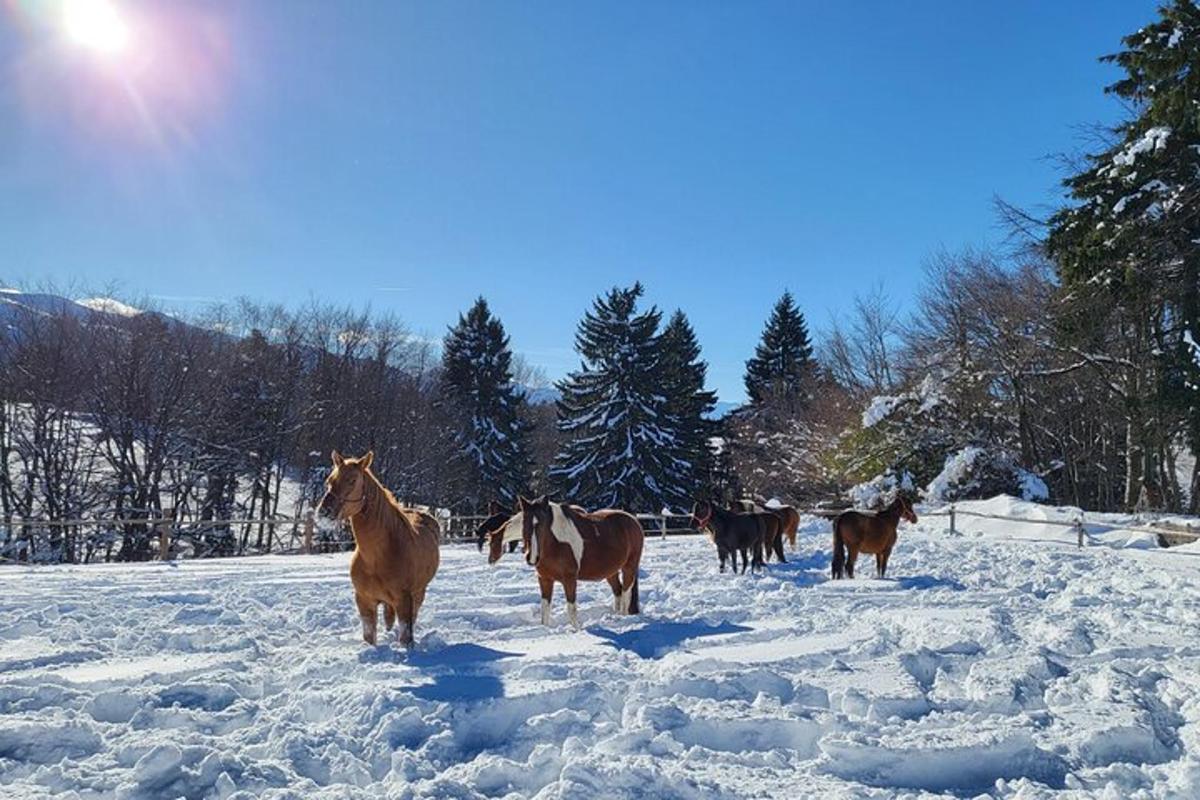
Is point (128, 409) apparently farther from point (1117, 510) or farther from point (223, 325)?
point (1117, 510)

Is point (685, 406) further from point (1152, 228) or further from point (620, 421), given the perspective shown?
point (1152, 228)

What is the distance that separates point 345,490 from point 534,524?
6.74 feet

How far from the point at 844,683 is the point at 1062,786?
1.53 metres

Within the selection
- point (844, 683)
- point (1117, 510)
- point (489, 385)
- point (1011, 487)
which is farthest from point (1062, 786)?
point (489, 385)

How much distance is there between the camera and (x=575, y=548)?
7.46 m

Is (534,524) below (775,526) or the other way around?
the other way around

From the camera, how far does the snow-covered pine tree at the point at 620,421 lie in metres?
34.3

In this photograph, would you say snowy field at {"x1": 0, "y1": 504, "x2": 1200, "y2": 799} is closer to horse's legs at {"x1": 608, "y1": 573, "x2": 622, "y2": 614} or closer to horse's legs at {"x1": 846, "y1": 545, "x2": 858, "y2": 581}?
horse's legs at {"x1": 608, "y1": 573, "x2": 622, "y2": 614}

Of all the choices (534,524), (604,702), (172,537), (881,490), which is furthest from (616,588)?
(172,537)

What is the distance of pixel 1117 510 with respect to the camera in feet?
90.1

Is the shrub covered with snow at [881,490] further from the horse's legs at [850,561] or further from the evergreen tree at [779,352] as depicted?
the evergreen tree at [779,352]

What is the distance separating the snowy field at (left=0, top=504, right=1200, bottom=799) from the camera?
3.54m

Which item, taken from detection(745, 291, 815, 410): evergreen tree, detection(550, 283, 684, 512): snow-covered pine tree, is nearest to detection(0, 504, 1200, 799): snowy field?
detection(550, 283, 684, 512): snow-covered pine tree

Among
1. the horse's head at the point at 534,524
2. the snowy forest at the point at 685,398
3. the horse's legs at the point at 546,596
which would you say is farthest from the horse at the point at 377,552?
the snowy forest at the point at 685,398
